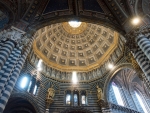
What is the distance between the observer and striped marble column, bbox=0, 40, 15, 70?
308 inches

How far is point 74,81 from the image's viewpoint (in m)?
20.5

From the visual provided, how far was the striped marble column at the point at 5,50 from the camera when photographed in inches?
308

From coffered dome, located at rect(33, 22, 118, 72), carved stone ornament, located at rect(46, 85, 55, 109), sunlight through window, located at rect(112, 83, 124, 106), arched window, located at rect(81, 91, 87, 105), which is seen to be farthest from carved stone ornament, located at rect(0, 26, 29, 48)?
sunlight through window, located at rect(112, 83, 124, 106)

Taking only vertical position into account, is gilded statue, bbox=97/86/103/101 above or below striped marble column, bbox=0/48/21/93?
above

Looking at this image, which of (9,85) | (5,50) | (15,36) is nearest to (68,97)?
(9,85)

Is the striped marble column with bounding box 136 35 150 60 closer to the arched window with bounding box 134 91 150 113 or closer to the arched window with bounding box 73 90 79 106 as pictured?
the arched window with bounding box 73 90 79 106

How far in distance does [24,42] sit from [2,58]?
2.33 m

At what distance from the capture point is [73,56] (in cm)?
2377

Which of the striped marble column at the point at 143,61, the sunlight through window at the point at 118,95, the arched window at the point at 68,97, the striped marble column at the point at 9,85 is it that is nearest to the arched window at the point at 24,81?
the arched window at the point at 68,97

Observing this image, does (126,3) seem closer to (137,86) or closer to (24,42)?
(24,42)

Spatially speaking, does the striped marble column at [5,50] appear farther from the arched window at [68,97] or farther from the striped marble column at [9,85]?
the arched window at [68,97]

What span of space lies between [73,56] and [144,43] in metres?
15.3

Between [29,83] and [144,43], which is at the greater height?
[29,83]

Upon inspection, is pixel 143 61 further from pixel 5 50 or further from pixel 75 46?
pixel 75 46
